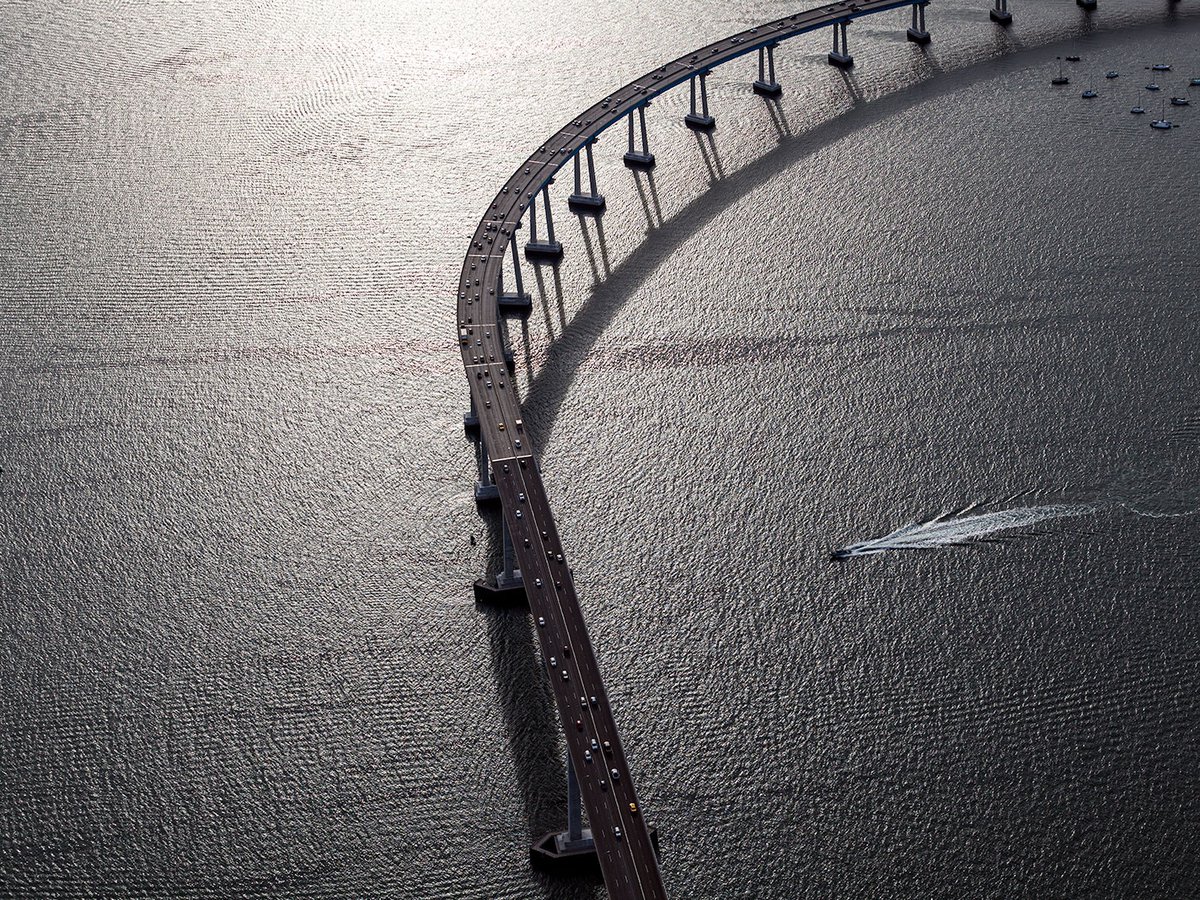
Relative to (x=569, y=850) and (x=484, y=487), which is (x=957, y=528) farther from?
(x=569, y=850)

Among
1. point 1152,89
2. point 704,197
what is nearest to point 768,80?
point 704,197

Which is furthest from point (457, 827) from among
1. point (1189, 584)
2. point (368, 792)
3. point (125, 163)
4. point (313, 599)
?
point (125, 163)

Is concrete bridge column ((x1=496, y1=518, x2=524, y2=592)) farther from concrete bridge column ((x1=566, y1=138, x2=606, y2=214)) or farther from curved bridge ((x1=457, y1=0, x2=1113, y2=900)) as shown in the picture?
concrete bridge column ((x1=566, y1=138, x2=606, y2=214))

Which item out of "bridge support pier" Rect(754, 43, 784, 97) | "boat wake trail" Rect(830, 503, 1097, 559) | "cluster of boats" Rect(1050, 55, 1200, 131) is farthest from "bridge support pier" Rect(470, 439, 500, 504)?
"cluster of boats" Rect(1050, 55, 1200, 131)

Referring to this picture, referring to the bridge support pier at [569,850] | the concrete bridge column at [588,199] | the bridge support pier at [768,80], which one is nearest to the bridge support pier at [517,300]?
the concrete bridge column at [588,199]

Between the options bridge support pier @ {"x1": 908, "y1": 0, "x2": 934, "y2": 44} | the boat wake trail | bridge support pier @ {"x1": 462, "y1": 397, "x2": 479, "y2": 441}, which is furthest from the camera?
bridge support pier @ {"x1": 908, "y1": 0, "x2": 934, "y2": 44}

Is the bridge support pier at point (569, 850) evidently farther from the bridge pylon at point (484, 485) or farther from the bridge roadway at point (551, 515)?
the bridge pylon at point (484, 485)
